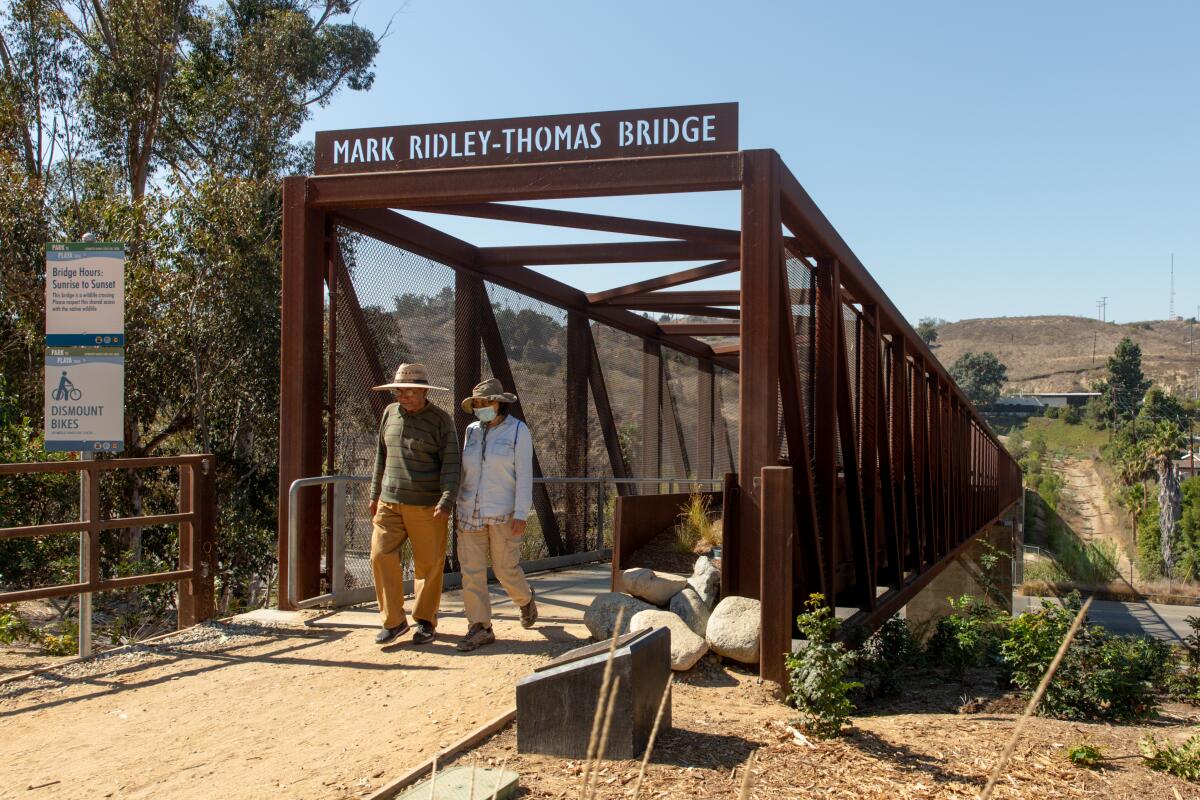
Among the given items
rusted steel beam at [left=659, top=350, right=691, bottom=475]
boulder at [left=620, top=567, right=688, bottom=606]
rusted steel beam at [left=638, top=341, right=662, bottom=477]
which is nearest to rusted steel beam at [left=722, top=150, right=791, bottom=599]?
boulder at [left=620, top=567, right=688, bottom=606]

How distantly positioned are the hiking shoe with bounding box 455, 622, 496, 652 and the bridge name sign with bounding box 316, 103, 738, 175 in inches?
139

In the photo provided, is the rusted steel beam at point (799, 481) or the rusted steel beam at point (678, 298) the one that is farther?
the rusted steel beam at point (678, 298)

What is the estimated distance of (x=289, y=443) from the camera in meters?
8.31

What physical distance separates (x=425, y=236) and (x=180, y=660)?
15.1 feet

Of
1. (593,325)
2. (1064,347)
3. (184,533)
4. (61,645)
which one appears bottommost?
(61,645)

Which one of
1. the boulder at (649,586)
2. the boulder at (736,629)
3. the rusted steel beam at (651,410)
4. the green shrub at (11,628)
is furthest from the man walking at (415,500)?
the rusted steel beam at (651,410)

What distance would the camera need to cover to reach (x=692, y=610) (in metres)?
6.98

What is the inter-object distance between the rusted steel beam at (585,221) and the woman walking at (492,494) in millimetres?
2548

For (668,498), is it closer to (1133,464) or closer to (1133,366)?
(1133,464)

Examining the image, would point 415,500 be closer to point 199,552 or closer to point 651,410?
point 199,552

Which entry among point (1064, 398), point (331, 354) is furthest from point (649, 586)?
point (1064, 398)

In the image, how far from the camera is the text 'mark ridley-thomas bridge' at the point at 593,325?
7125 mm

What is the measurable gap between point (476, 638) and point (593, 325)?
742 cm

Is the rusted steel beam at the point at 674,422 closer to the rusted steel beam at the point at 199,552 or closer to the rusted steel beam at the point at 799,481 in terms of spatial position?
the rusted steel beam at the point at 799,481
